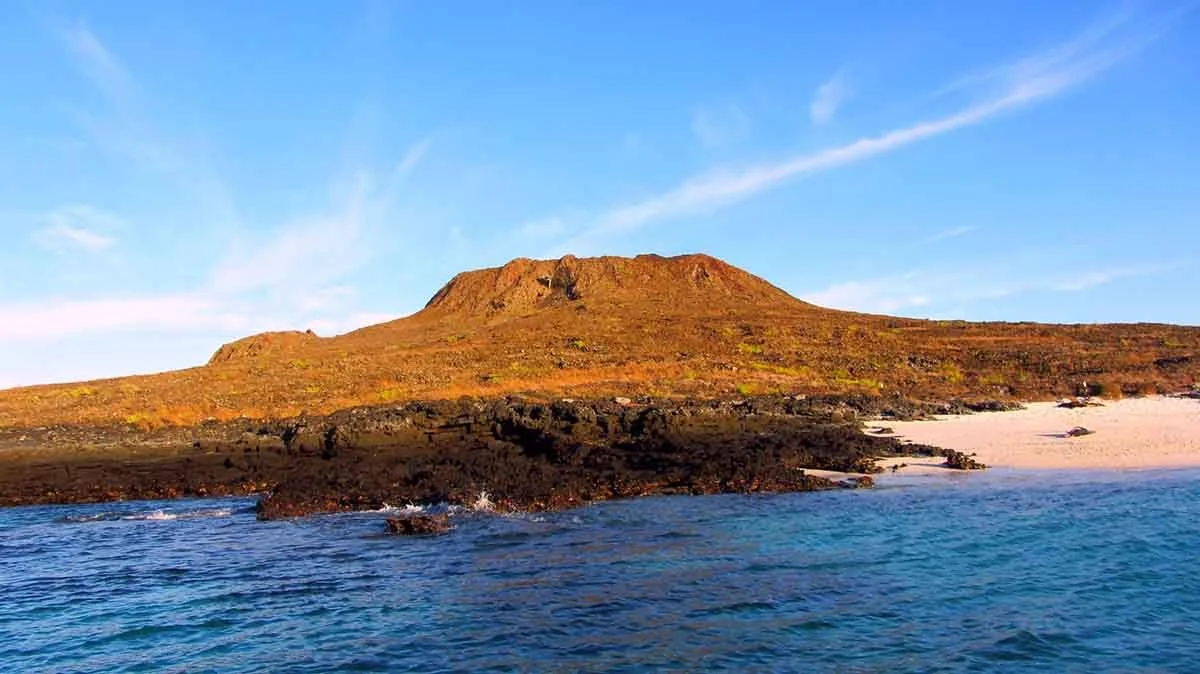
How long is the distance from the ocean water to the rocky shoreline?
8.30 ft

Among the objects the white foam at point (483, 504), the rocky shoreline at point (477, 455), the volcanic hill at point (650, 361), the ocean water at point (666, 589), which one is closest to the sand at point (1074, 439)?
the rocky shoreline at point (477, 455)

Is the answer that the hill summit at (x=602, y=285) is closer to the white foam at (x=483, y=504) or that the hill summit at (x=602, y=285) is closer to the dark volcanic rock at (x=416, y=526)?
the white foam at (x=483, y=504)

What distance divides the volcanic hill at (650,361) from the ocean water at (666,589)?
25.9 meters

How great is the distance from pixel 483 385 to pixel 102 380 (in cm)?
4375

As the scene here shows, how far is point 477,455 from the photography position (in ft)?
92.9

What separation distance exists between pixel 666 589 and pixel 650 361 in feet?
142

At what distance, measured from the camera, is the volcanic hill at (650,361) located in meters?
47.2

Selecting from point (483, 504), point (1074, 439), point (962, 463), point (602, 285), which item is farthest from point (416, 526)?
point (602, 285)

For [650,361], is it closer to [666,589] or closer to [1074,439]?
[1074,439]

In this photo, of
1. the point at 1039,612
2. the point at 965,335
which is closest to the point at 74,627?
the point at 1039,612

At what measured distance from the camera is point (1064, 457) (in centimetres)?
2411

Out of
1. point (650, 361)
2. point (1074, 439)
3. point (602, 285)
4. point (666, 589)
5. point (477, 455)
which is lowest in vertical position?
point (666, 589)

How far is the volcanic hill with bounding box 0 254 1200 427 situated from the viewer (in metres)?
47.2

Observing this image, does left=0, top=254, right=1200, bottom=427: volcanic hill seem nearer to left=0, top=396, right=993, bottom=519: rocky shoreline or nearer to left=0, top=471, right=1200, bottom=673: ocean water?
left=0, top=396, right=993, bottom=519: rocky shoreline
